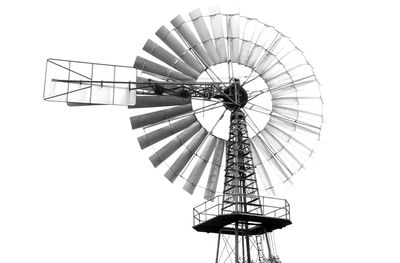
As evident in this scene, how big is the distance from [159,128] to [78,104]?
479 cm

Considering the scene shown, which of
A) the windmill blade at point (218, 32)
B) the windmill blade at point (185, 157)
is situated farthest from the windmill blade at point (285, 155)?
the windmill blade at point (218, 32)

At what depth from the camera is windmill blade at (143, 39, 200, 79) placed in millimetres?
25672

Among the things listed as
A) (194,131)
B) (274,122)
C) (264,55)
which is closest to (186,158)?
(194,131)

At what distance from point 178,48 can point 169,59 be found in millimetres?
761

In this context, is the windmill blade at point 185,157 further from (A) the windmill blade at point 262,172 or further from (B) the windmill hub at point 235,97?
(A) the windmill blade at point 262,172

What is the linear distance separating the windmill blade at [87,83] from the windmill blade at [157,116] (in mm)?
2265

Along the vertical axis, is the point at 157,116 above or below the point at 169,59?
below

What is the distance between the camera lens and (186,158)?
27.1 meters

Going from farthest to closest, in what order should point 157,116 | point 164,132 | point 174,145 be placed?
point 174,145, point 164,132, point 157,116

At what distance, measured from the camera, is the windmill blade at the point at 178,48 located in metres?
25.7

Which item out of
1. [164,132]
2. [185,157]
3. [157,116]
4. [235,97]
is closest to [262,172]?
[185,157]

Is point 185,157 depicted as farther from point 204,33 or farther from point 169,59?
point 204,33

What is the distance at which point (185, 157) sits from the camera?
27.1m

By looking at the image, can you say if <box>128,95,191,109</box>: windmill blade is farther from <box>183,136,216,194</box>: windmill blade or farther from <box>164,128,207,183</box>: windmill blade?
<box>183,136,216,194</box>: windmill blade
